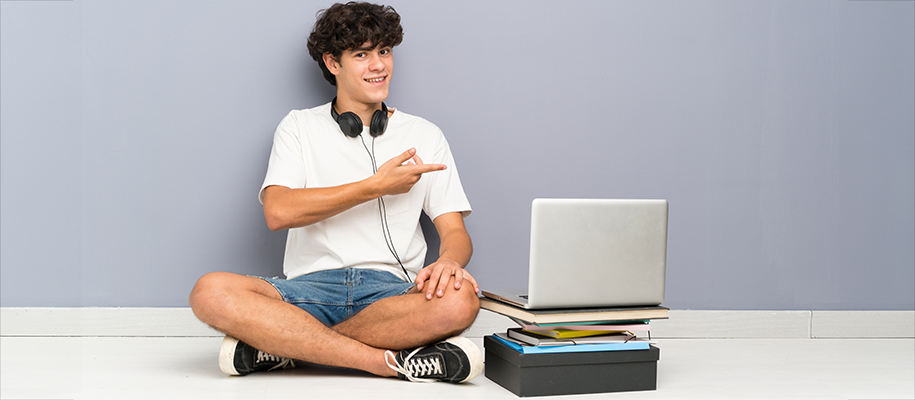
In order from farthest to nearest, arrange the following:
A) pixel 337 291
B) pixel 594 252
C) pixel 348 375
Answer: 1. pixel 337 291
2. pixel 348 375
3. pixel 594 252

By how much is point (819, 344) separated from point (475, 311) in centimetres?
144

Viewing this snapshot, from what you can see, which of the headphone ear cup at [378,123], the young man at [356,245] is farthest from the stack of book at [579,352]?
the headphone ear cup at [378,123]

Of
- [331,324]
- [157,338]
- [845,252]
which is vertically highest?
[845,252]

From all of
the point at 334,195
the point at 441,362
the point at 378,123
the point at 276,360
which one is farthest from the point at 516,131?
the point at 276,360

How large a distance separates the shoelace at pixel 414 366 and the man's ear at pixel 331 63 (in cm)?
95

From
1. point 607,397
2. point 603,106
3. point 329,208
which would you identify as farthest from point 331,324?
point 603,106

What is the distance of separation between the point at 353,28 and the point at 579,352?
1.19m

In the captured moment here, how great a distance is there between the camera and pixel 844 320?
2658 mm

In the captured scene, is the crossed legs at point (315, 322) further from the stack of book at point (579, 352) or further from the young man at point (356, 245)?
the stack of book at point (579, 352)

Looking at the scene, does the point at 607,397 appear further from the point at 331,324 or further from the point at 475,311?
the point at 331,324

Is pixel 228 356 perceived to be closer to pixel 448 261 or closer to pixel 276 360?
pixel 276 360

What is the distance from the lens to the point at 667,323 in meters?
2.59

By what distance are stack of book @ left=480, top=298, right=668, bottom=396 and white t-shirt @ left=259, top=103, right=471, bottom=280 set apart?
504 millimetres

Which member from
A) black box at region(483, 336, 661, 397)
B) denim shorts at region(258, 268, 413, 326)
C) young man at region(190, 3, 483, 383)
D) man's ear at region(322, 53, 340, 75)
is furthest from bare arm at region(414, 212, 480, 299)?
man's ear at region(322, 53, 340, 75)
